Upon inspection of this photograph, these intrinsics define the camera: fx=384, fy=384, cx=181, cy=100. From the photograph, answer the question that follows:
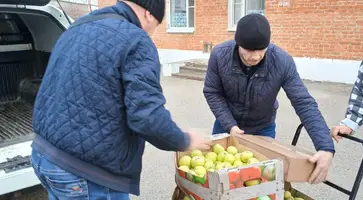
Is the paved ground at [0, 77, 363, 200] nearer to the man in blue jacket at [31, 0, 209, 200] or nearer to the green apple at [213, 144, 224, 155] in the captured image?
the green apple at [213, 144, 224, 155]

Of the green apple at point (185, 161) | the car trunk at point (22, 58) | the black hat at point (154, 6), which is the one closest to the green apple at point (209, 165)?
the green apple at point (185, 161)

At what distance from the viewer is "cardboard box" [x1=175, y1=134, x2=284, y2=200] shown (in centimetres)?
185

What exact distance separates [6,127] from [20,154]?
978 mm

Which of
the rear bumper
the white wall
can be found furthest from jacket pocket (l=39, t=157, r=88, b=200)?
→ the white wall

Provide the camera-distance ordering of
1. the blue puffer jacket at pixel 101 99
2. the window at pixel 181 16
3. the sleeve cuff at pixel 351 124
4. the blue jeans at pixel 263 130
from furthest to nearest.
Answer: the window at pixel 181 16, the blue jeans at pixel 263 130, the sleeve cuff at pixel 351 124, the blue puffer jacket at pixel 101 99

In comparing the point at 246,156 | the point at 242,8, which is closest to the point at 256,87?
the point at 246,156

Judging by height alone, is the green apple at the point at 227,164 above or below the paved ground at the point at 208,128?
above

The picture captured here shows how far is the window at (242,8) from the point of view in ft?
35.2

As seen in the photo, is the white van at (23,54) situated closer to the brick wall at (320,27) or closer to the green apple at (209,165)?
the green apple at (209,165)

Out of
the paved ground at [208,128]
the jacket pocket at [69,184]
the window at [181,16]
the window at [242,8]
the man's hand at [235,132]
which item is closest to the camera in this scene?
the jacket pocket at [69,184]

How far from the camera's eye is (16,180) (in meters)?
2.69

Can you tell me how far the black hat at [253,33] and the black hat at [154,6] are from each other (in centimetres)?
67

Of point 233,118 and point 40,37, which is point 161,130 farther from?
point 40,37

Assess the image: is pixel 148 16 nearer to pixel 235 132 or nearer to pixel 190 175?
pixel 190 175
